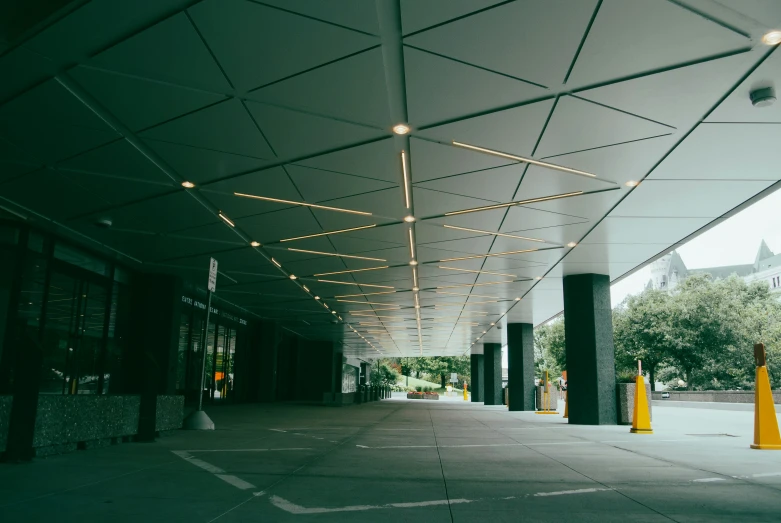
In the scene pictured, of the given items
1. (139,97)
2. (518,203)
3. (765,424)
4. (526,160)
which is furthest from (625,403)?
(139,97)

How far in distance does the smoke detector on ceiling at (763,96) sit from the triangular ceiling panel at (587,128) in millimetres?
1149

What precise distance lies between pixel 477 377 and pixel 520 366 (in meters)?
22.2

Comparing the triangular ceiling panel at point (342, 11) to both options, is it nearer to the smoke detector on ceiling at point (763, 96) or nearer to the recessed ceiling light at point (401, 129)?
the recessed ceiling light at point (401, 129)

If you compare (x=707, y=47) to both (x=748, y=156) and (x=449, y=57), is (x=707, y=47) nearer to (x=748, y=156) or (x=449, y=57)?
(x=449, y=57)

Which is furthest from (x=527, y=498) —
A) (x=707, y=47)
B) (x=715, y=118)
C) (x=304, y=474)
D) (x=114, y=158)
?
(x=114, y=158)

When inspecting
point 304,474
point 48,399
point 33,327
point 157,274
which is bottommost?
point 304,474

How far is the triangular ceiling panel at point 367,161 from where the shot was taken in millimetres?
8484

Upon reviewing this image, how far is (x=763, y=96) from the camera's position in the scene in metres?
6.73

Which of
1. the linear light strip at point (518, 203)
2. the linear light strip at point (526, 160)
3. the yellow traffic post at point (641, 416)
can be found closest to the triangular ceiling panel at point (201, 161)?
the linear light strip at point (526, 160)

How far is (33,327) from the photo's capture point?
13109 millimetres

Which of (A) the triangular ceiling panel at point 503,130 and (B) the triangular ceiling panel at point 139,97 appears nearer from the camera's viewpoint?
(B) the triangular ceiling panel at point 139,97

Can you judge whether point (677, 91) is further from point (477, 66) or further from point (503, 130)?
point (477, 66)

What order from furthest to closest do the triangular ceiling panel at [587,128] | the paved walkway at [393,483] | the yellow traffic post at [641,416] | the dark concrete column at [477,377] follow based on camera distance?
the dark concrete column at [477,377] → the yellow traffic post at [641,416] → the triangular ceiling panel at [587,128] → the paved walkway at [393,483]

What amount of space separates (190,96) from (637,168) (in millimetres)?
7074
